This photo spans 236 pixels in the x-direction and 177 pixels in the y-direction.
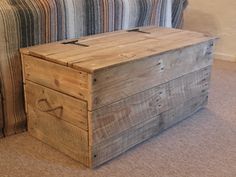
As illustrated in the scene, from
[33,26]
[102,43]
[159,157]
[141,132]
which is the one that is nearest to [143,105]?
[141,132]

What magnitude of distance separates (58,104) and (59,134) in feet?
0.49

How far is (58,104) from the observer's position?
145 cm

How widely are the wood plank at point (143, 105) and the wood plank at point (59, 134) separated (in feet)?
0.26

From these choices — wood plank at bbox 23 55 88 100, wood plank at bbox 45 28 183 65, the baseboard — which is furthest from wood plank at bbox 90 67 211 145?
the baseboard

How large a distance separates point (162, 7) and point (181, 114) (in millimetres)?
816

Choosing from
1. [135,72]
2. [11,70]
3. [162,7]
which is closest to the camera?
[135,72]

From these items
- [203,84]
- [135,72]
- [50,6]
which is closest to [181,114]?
[203,84]

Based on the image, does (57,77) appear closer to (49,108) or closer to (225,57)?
(49,108)

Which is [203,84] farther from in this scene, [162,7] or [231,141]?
[162,7]

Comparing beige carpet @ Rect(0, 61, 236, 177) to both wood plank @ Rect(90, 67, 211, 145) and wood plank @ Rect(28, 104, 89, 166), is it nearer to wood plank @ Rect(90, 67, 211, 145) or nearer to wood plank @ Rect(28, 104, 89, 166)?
wood plank @ Rect(28, 104, 89, 166)

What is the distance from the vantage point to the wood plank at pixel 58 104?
4.45 feet

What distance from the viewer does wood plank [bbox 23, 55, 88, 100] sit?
1.31 metres

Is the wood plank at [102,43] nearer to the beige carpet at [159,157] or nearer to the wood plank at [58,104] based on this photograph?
the wood plank at [58,104]

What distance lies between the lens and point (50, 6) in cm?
164
